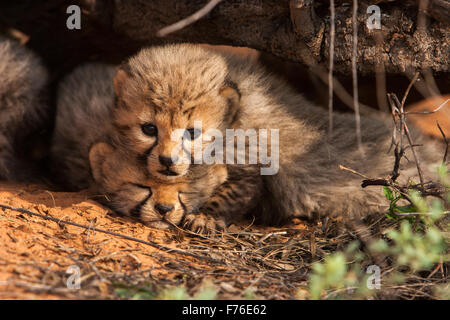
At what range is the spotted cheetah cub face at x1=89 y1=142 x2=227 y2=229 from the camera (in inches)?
112

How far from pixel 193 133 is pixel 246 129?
1.69ft

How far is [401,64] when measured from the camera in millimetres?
2998

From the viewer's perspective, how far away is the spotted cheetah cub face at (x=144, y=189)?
2.85m

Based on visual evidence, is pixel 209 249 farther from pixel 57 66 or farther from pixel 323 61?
pixel 57 66

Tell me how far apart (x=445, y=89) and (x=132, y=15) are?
8.19 feet

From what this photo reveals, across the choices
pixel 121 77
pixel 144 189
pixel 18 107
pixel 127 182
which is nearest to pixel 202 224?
pixel 144 189

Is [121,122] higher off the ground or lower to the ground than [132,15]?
lower

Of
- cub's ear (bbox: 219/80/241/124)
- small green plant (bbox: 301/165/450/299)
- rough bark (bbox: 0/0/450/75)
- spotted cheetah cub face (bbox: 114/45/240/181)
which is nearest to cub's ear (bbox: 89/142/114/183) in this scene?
spotted cheetah cub face (bbox: 114/45/240/181)

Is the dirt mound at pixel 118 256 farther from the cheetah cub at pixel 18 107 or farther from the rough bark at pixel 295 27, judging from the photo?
the rough bark at pixel 295 27

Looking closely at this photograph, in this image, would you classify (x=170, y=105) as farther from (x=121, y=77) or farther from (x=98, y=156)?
(x=98, y=156)

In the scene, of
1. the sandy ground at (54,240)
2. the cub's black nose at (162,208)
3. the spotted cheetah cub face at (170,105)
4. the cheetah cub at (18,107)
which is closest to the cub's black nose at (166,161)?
the spotted cheetah cub face at (170,105)

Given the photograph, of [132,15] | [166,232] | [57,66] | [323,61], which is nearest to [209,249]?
[166,232]

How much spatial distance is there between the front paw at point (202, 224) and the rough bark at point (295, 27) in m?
1.26
